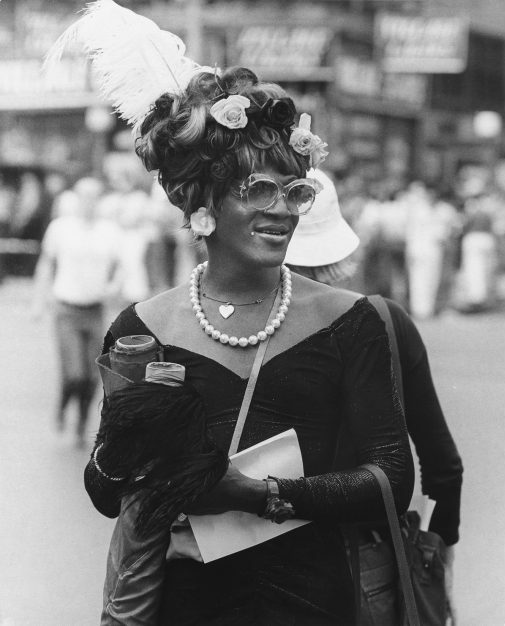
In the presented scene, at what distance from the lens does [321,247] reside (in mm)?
2977

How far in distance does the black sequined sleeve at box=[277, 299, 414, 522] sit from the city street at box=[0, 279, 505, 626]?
0.56 metres

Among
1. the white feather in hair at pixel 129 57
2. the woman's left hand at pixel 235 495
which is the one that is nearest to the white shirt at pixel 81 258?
the white feather in hair at pixel 129 57

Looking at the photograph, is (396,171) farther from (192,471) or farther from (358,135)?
(192,471)

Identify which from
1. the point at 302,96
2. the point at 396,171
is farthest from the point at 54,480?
the point at 396,171

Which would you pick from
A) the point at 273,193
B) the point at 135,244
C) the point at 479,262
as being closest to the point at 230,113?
the point at 273,193

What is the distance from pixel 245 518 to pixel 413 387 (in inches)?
34.3

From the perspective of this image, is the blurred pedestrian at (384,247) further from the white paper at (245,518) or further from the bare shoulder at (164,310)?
the white paper at (245,518)

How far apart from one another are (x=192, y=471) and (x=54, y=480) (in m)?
5.19

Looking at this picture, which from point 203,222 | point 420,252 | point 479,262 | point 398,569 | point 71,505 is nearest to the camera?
point 203,222

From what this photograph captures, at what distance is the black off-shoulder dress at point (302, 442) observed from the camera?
1.98 meters

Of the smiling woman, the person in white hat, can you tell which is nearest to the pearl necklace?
the smiling woman

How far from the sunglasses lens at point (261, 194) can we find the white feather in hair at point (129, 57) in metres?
0.30

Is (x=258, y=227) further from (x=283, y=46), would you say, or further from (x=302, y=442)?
(x=283, y=46)

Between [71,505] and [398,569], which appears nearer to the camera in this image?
[398,569]
